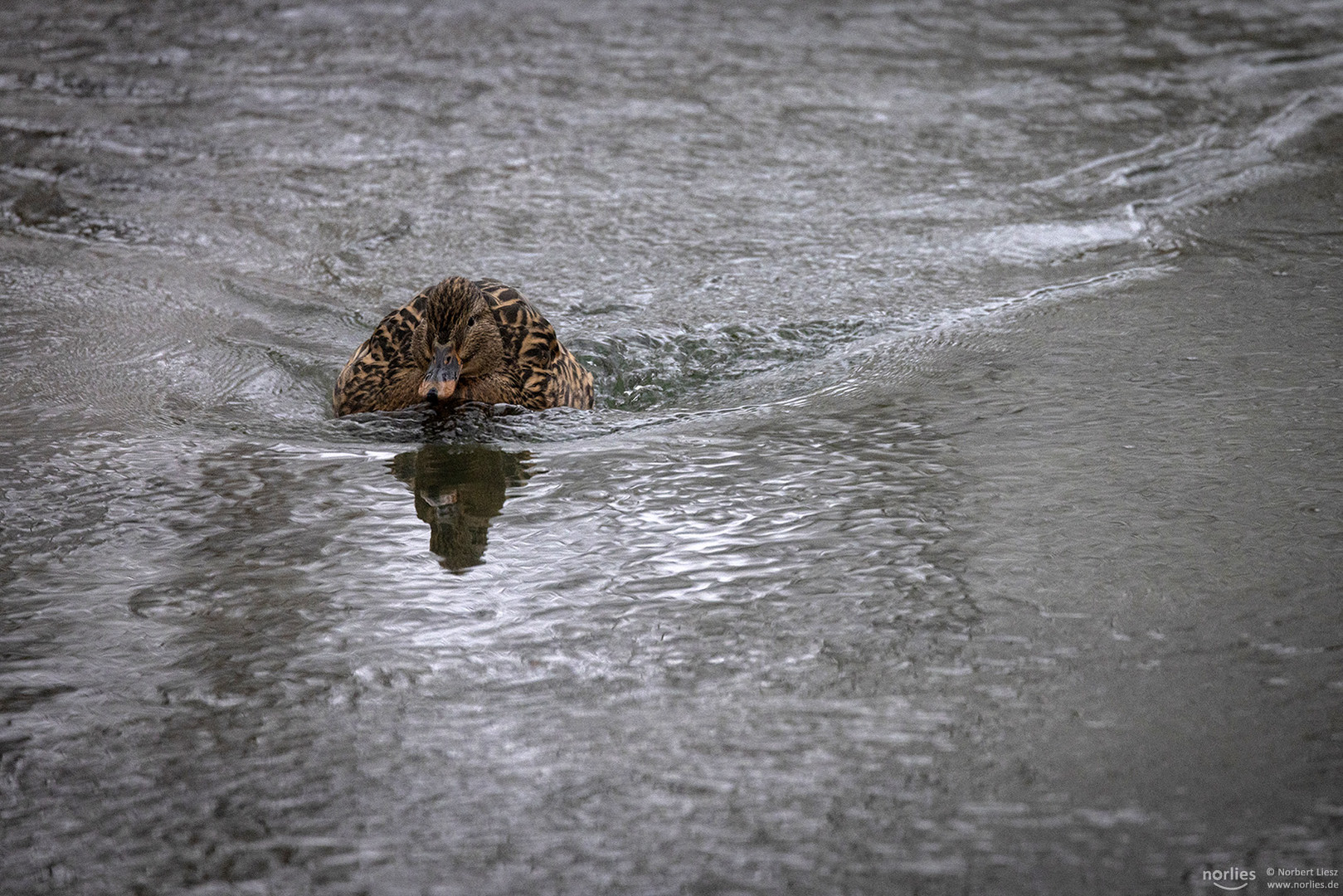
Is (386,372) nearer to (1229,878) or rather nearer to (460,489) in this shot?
(460,489)

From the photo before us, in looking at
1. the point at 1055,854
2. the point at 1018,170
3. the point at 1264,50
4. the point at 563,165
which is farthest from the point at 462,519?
the point at 1264,50

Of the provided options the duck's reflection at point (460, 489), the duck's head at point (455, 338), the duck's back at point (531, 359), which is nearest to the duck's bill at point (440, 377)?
the duck's head at point (455, 338)

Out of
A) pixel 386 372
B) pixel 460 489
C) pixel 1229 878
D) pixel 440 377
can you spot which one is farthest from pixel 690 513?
pixel 1229 878

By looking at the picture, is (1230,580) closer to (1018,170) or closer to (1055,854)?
(1055,854)

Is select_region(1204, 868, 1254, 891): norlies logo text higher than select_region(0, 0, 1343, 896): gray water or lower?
lower

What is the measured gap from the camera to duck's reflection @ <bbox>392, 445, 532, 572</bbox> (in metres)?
4.38

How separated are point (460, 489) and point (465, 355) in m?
0.84

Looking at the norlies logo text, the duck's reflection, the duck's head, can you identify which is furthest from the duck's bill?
the norlies logo text

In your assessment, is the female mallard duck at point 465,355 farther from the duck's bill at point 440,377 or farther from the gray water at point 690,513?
the gray water at point 690,513

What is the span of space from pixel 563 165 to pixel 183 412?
4.14 m

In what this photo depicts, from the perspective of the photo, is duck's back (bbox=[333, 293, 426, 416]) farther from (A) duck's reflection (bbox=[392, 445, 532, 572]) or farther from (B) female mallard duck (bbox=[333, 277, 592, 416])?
(A) duck's reflection (bbox=[392, 445, 532, 572])

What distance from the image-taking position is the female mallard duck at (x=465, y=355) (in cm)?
548

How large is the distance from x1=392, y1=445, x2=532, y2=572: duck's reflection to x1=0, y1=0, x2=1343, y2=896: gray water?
0.07ft

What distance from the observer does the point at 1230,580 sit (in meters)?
3.90
